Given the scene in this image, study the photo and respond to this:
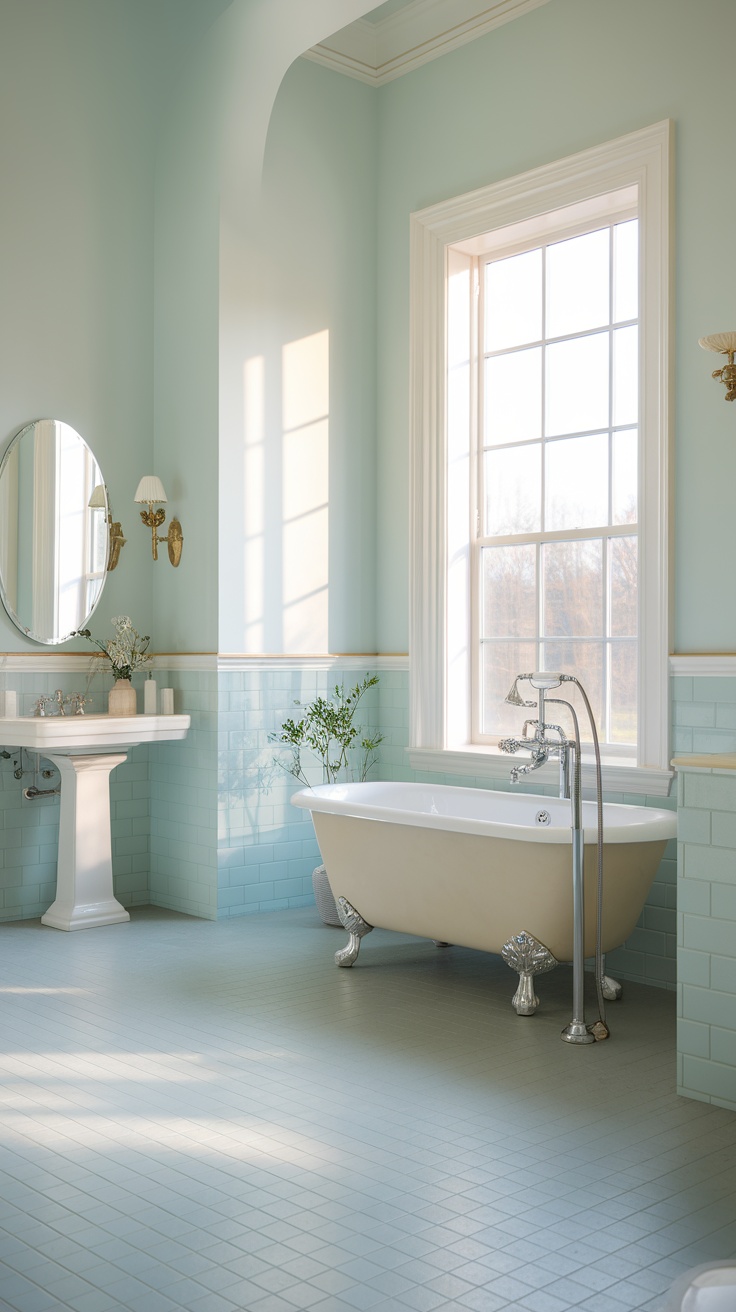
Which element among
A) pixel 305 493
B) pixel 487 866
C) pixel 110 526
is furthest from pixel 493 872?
pixel 110 526

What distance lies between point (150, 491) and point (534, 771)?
2172 millimetres

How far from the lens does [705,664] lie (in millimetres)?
4066

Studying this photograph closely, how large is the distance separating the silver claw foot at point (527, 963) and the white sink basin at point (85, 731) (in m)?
1.97

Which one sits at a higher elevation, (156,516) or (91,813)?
(156,516)

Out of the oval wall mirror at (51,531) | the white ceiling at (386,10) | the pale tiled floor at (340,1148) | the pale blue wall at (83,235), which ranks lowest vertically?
the pale tiled floor at (340,1148)

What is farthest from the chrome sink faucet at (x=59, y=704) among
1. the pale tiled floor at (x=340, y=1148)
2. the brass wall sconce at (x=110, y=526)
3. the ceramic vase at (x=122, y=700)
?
the pale tiled floor at (x=340, y=1148)

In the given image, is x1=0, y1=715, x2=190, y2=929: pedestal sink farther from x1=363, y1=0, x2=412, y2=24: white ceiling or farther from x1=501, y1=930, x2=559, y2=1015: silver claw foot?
x1=363, y1=0, x2=412, y2=24: white ceiling

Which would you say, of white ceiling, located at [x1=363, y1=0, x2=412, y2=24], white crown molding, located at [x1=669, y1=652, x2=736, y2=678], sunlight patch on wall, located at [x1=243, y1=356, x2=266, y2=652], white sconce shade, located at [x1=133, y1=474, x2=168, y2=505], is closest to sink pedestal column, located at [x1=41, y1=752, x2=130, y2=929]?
sunlight patch on wall, located at [x1=243, y1=356, x2=266, y2=652]

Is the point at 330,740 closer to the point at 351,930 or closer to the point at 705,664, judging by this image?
the point at 351,930

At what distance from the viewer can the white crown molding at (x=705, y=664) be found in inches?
157

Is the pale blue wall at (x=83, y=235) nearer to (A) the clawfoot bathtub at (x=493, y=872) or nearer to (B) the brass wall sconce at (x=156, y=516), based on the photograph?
(B) the brass wall sconce at (x=156, y=516)

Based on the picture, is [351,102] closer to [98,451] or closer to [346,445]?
[346,445]

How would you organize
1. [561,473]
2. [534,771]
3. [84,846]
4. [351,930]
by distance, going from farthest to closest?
1. [84,846]
2. [561,473]
3. [534,771]
4. [351,930]

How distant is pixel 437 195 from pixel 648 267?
1459 millimetres
